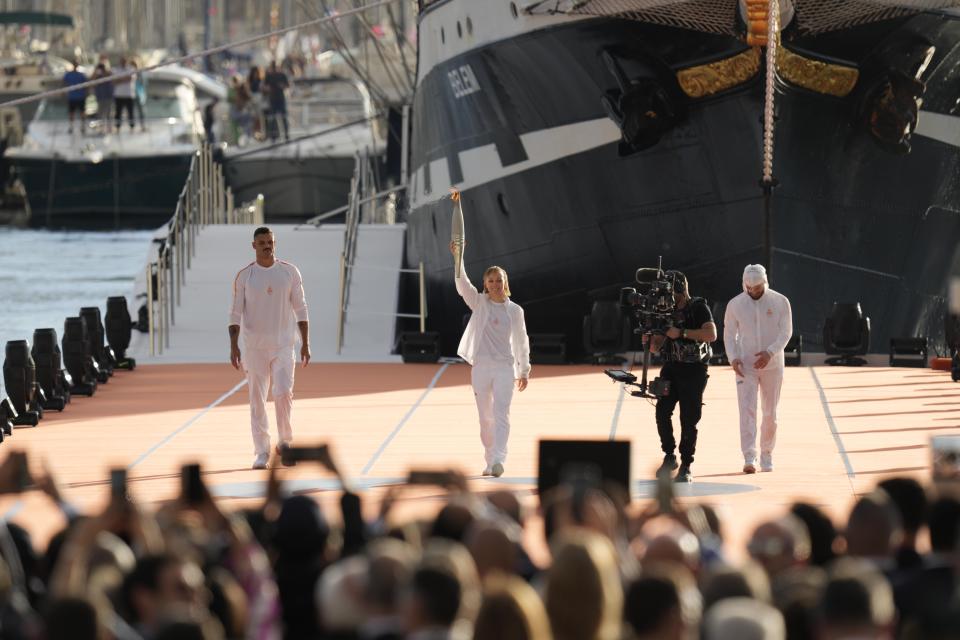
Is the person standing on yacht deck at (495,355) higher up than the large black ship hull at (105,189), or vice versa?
the large black ship hull at (105,189)

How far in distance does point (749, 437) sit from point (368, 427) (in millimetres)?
3781

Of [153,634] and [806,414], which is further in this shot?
[806,414]

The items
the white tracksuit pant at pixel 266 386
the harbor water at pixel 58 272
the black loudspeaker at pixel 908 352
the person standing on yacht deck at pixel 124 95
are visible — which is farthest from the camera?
the person standing on yacht deck at pixel 124 95

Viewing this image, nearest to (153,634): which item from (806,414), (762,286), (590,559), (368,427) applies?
(590,559)

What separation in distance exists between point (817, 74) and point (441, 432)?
6.89 meters

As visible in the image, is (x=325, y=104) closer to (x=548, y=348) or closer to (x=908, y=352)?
(x=548, y=348)

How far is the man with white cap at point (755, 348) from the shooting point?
13711 millimetres

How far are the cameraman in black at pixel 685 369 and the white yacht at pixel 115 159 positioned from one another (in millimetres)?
39588

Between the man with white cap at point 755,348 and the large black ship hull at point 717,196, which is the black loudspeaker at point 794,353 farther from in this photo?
the man with white cap at point 755,348

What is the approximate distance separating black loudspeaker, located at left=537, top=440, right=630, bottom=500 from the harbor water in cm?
2105

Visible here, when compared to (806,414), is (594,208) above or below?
above

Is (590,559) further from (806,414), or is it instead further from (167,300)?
(167,300)

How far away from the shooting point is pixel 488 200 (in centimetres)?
2359

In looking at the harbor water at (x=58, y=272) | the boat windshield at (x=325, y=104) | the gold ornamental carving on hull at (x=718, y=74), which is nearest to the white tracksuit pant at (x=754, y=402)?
the gold ornamental carving on hull at (x=718, y=74)
